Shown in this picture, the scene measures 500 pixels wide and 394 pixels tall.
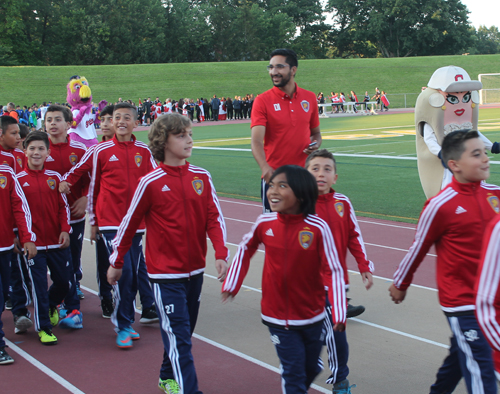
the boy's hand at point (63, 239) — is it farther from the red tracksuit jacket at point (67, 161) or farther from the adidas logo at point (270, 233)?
the adidas logo at point (270, 233)

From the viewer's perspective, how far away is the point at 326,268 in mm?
3508

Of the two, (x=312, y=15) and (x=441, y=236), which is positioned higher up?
(x=312, y=15)

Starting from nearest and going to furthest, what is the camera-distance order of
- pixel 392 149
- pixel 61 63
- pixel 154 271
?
pixel 154 271
pixel 392 149
pixel 61 63

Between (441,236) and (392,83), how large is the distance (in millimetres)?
60470

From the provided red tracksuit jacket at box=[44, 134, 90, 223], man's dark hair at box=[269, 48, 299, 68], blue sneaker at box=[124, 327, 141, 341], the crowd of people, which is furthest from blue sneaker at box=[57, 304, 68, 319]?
the crowd of people

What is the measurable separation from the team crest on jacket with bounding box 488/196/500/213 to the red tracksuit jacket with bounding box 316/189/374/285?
1022 mm

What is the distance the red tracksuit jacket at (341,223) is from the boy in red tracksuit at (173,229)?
761mm

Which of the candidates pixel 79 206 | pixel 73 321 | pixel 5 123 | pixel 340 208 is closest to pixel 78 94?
pixel 5 123

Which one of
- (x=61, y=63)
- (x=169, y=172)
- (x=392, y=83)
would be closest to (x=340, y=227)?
(x=169, y=172)

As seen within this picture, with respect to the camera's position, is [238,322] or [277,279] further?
[238,322]

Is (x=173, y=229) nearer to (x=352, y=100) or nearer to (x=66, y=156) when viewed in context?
(x=66, y=156)

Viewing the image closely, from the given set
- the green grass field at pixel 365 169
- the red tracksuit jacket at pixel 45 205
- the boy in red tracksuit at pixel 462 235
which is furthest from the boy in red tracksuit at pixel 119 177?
the green grass field at pixel 365 169

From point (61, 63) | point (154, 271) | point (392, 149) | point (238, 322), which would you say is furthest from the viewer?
point (61, 63)

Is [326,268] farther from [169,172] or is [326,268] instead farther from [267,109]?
[267,109]
